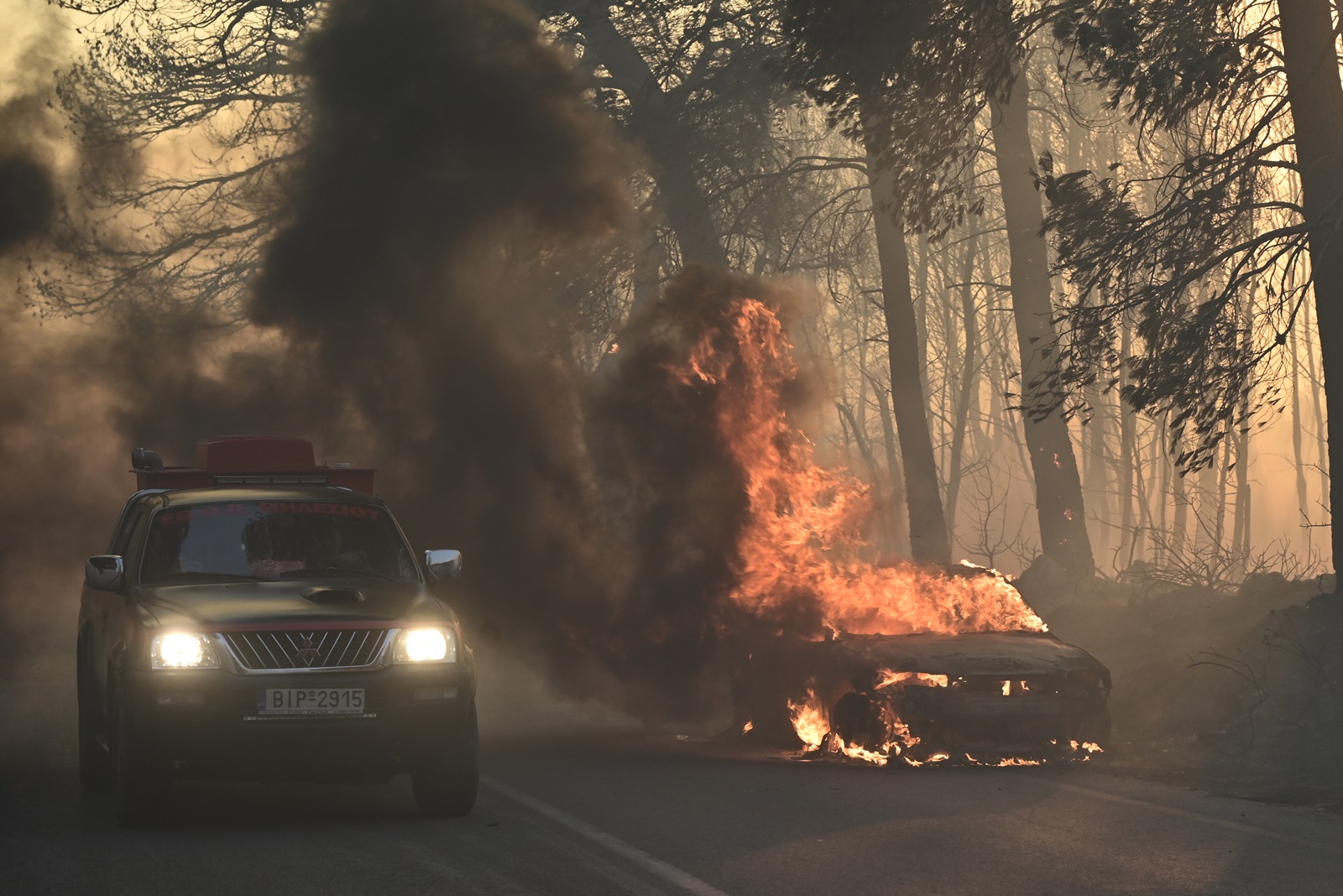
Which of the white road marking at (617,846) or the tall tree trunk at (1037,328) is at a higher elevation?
the tall tree trunk at (1037,328)

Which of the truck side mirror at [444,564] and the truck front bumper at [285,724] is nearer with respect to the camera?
the truck front bumper at [285,724]

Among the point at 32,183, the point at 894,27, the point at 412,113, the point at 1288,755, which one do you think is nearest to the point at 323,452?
the point at 412,113

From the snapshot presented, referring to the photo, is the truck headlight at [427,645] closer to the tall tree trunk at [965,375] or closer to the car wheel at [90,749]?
the car wheel at [90,749]

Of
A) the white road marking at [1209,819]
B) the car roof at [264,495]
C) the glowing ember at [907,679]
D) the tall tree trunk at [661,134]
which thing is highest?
the tall tree trunk at [661,134]

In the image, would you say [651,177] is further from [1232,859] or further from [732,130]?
[1232,859]

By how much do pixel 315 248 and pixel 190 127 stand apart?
10.0m

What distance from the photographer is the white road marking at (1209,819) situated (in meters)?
8.07

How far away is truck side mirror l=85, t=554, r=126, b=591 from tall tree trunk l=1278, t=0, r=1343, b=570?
10.4 m

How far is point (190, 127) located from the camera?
2691cm

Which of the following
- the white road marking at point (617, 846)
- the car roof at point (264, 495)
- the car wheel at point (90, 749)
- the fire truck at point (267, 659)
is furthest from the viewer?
the car roof at point (264, 495)

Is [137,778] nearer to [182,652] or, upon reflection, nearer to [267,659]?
[182,652]

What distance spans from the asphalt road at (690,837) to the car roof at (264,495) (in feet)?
6.15

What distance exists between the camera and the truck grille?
825cm

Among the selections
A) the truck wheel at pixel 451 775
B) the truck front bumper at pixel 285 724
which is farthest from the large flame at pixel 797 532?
the truck front bumper at pixel 285 724
